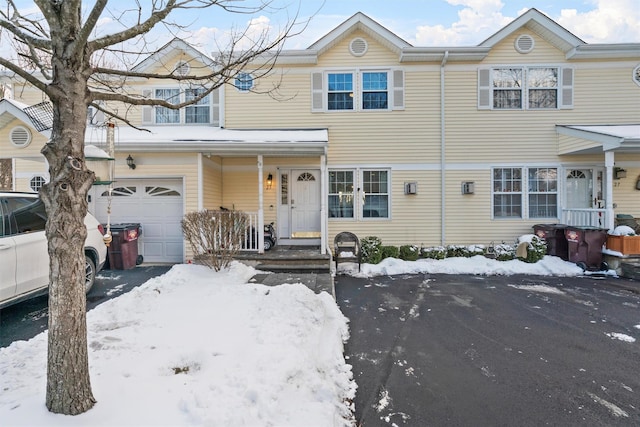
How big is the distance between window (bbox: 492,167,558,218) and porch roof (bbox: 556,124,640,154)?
32.6 inches

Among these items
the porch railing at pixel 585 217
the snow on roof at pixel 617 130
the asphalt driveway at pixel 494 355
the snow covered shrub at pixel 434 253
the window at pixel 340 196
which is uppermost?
the snow on roof at pixel 617 130

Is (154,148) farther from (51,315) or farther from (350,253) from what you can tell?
(51,315)

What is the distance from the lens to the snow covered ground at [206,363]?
2207mm

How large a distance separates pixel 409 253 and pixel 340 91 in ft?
16.8

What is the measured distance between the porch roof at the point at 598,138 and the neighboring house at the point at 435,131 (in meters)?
0.15

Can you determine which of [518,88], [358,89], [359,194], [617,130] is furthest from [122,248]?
[617,130]

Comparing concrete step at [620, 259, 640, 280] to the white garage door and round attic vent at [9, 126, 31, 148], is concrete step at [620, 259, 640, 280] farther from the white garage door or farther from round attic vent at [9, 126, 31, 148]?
round attic vent at [9, 126, 31, 148]

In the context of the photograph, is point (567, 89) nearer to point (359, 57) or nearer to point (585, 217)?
point (585, 217)

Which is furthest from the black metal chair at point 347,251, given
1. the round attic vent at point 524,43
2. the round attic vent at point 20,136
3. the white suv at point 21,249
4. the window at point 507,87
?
the round attic vent at point 20,136

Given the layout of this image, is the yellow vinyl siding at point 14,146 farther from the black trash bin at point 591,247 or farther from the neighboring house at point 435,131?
the black trash bin at point 591,247

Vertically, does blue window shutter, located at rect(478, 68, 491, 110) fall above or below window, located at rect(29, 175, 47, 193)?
above

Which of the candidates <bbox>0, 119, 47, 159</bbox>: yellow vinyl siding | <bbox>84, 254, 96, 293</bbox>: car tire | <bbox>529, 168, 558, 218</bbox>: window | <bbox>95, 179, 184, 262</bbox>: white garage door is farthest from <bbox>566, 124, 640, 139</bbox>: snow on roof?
<bbox>0, 119, 47, 159</bbox>: yellow vinyl siding

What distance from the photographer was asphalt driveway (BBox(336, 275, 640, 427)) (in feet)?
8.80

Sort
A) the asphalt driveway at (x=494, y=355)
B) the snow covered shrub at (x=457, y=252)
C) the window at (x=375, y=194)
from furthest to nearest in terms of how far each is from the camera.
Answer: the window at (x=375, y=194) → the snow covered shrub at (x=457, y=252) → the asphalt driveway at (x=494, y=355)
